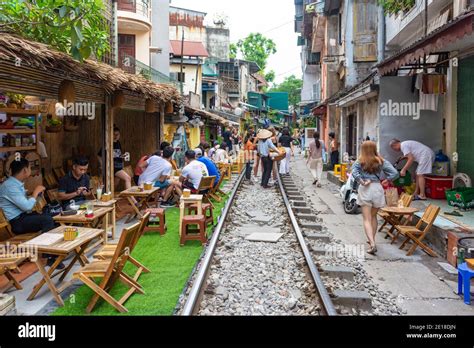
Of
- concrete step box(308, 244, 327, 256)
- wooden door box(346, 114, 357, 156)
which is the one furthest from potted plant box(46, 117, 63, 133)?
wooden door box(346, 114, 357, 156)

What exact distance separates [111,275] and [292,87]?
249ft

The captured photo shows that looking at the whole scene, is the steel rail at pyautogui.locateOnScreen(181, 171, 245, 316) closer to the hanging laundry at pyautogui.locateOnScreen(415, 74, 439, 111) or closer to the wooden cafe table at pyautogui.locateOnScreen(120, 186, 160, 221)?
the wooden cafe table at pyautogui.locateOnScreen(120, 186, 160, 221)

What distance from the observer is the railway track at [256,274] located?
530cm

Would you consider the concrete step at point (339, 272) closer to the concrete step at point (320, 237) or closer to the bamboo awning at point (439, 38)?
the concrete step at point (320, 237)

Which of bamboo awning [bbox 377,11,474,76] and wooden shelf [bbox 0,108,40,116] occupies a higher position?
bamboo awning [bbox 377,11,474,76]

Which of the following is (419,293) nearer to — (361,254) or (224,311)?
(361,254)

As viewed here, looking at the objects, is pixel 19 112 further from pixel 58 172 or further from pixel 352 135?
pixel 352 135

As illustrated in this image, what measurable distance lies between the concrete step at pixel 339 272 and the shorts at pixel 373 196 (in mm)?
1396

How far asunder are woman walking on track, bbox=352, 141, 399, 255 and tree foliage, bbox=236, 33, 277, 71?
5561 centimetres

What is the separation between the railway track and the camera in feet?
17.4

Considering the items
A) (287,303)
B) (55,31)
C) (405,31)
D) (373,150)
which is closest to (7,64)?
(55,31)

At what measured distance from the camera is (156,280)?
20.2ft

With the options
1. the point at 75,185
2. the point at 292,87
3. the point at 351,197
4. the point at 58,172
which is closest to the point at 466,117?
the point at 351,197
